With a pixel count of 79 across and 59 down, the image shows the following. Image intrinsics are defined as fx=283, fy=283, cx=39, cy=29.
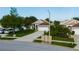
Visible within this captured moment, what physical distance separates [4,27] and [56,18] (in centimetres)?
147

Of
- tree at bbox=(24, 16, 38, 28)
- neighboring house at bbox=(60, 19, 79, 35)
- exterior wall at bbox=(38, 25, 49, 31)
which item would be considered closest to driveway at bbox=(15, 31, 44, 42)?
exterior wall at bbox=(38, 25, 49, 31)

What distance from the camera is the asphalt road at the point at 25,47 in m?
7.64

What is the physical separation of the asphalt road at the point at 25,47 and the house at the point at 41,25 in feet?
1.65

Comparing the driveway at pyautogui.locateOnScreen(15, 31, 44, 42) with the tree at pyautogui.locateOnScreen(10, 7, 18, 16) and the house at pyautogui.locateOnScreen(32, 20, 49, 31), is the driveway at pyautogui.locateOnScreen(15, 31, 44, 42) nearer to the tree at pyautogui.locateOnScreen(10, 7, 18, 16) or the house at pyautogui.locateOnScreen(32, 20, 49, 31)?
the house at pyautogui.locateOnScreen(32, 20, 49, 31)

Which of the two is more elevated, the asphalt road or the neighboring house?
the neighboring house

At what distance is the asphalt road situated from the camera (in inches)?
301

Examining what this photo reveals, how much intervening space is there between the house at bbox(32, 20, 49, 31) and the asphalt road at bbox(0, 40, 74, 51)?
1.65 ft

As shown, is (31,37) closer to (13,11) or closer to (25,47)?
Answer: (25,47)

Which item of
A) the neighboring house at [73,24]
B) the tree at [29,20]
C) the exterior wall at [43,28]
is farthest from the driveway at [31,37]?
the neighboring house at [73,24]

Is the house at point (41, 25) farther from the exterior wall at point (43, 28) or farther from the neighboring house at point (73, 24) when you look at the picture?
the neighboring house at point (73, 24)
